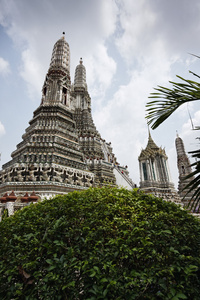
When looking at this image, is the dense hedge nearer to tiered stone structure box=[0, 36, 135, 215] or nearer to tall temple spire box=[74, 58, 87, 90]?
tiered stone structure box=[0, 36, 135, 215]

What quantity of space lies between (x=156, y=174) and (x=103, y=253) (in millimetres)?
28942

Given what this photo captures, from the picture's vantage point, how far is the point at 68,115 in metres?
25.8

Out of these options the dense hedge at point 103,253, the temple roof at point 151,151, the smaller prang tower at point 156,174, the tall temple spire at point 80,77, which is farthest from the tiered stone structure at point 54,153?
the tall temple spire at point 80,77

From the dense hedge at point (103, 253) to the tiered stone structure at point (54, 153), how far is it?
5727mm

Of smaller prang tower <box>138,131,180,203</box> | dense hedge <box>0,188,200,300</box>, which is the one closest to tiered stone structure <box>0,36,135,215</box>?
smaller prang tower <box>138,131,180,203</box>

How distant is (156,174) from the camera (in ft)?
99.8

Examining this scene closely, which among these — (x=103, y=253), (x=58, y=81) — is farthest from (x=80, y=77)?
(x=103, y=253)

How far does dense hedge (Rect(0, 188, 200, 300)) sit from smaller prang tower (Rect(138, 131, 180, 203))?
25.1m

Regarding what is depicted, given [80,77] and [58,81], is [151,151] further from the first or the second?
[80,77]

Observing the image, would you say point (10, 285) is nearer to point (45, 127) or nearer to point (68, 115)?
point (45, 127)

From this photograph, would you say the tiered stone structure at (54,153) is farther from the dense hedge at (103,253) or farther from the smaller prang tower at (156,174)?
the dense hedge at (103,253)

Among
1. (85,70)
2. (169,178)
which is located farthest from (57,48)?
(169,178)

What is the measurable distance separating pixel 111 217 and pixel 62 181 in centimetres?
1408

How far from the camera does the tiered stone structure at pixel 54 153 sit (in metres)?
15.9
